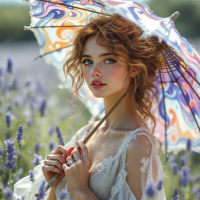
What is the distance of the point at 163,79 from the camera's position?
85.6 inches

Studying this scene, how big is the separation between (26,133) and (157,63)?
1.99 m

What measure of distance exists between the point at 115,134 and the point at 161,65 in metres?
0.61

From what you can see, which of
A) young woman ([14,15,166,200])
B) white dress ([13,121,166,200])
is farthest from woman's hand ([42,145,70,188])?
white dress ([13,121,166,200])

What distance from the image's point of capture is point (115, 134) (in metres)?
1.82

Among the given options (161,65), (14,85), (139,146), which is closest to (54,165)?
(139,146)

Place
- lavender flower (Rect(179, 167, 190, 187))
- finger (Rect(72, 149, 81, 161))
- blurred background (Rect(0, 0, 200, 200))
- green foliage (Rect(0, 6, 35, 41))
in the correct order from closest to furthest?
1. finger (Rect(72, 149, 81, 161))
2. lavender flower (Rect(179, 167, 190, 187))
3. blurred background (Rect(0, 0, 200, 200))
4. green foliage (Rect(0, 6, 35, 41))

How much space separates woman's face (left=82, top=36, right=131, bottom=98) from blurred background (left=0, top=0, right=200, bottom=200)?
64 centimetres

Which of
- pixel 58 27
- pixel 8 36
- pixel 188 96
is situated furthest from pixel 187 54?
pixel 8 36

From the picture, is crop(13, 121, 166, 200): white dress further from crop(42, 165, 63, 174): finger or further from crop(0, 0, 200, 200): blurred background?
crop(0, 0, 200, 200): blurred background

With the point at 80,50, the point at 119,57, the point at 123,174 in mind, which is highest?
the point at 80,50

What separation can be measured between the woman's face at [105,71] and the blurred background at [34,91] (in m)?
0.64

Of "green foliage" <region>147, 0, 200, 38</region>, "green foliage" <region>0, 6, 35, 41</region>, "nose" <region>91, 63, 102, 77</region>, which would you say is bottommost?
"nose" <region>91, 63, 102, 77</region>

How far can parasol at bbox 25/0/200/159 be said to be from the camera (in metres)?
1.85

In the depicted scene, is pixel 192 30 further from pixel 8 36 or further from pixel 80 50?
pixel 80 50
